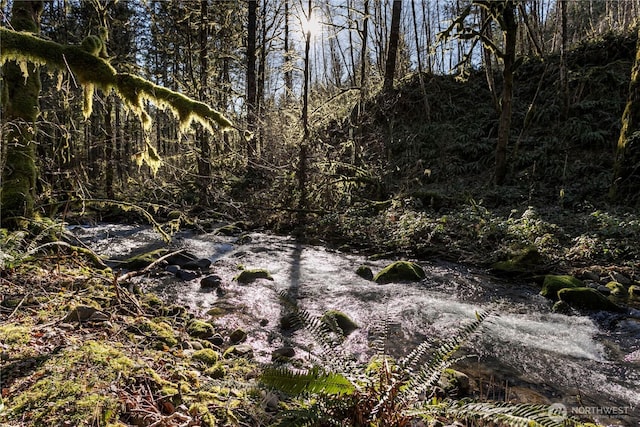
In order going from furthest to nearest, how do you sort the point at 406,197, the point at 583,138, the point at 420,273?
1. the point at 583,138
2. the point at 406,197
3. the point at 420,273

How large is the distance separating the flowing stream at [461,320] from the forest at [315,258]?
4 centimetres

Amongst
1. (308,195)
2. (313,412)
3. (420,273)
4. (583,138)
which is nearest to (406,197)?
(308,195)

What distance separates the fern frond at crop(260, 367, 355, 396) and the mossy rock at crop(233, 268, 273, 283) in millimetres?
5061

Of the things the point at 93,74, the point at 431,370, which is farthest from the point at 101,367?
the point at 93,74

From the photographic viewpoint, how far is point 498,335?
5.30 metres

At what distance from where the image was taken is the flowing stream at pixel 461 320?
407cm

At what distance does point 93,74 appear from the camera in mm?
3426

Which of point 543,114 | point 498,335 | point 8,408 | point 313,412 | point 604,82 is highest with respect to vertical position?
point 604,82

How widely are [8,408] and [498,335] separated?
17.4 ft

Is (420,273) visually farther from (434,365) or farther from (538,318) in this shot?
(434,365)

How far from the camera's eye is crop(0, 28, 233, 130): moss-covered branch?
3.08 meters

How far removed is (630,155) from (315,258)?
29.2 feet

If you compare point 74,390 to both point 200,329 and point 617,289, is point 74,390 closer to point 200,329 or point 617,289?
point 200,329

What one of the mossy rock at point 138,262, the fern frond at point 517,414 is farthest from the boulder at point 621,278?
the mossy rock at point 138,262
